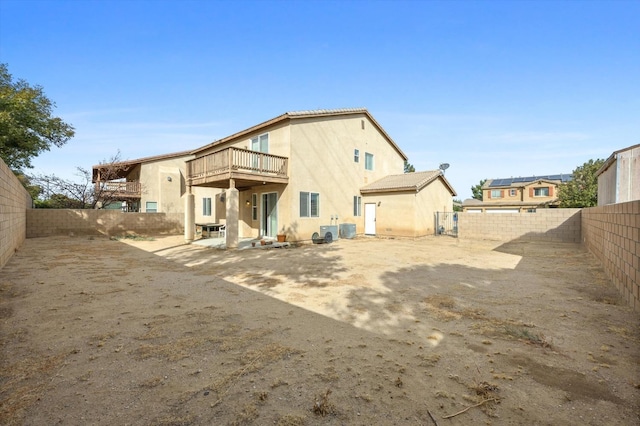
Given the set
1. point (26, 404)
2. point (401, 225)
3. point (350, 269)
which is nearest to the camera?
point (26, 404)

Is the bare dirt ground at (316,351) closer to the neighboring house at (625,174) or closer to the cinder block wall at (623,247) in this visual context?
the cinder block wall at (623,247)

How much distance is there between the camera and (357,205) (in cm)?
1922

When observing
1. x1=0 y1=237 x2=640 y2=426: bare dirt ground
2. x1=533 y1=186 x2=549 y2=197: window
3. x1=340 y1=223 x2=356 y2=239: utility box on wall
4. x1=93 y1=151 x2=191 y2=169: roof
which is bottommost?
x1=0 y1=237 x2=640 y2=426: bare dirt ground

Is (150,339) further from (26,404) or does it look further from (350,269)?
(350,269)

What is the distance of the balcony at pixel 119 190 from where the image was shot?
2275 cm

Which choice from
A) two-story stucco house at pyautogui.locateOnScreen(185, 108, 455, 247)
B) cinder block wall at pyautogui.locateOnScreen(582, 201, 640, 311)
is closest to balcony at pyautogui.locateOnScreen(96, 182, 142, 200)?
two-story stucco house at pyautogui.locateOnScreen(185, 108, 455, 247)

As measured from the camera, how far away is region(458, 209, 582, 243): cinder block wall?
14019 mm

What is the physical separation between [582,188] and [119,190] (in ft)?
151

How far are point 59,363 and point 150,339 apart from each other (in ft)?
2.93

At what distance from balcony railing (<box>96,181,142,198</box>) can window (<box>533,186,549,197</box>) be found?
48.9 metres

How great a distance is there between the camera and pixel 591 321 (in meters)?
4.45

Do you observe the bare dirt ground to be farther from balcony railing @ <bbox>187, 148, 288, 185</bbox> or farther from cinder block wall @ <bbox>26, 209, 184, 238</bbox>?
cinder block wall @ <bbox>26, 209, 184, 238</bbox>

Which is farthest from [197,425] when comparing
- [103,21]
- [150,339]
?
[103,21]

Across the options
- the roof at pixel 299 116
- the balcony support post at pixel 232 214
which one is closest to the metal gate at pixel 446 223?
the roof at pixel 299 116
